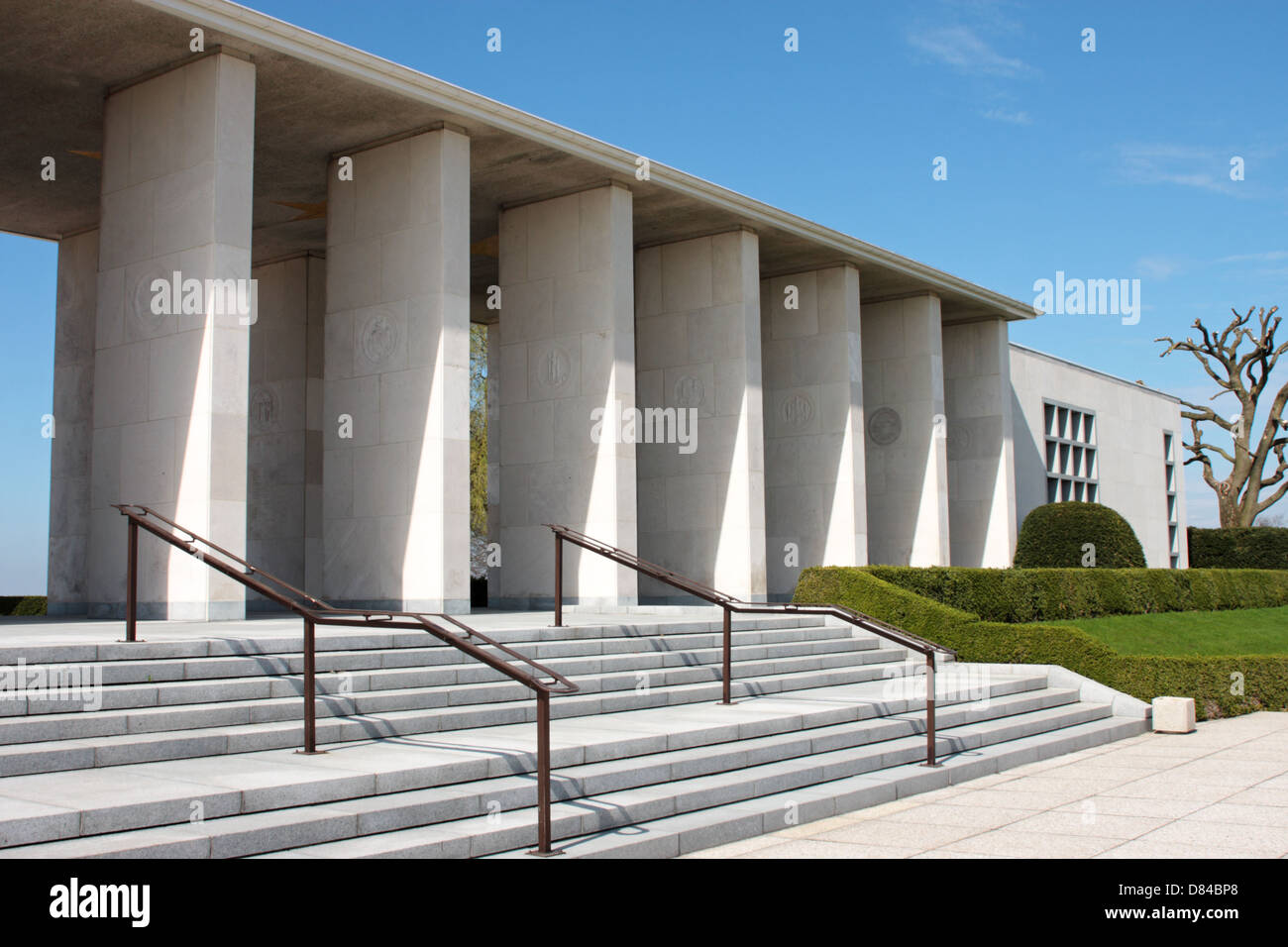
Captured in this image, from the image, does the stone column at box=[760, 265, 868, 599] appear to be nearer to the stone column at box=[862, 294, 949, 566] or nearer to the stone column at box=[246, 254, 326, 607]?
the stone column at box=[862, 294, 949, 566]

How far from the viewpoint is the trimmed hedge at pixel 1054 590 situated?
18.7 meters

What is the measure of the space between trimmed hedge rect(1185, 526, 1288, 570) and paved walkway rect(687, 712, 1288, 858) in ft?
83.5

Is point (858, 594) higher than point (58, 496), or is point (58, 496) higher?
point (58, 496)

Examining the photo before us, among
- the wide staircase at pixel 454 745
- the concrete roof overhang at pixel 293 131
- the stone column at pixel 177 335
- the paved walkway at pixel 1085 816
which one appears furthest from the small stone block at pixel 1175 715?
the concrete roof overhang at pixel 293 131

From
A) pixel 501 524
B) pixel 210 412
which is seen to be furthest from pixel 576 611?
pixel 210 412

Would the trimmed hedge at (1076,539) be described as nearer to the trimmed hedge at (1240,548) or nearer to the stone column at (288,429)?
the trimmed hedge at (1240,548)

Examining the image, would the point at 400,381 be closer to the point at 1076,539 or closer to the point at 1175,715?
the point at 1175,715

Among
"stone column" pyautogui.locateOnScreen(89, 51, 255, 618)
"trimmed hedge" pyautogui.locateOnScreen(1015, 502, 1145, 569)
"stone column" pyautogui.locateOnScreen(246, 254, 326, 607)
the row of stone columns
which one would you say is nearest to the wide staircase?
"stone column" pyautogui.locateOnScreen(89, 51, 255, 618)

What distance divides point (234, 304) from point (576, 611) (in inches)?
254

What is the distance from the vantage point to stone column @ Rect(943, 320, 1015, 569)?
27.3 metres

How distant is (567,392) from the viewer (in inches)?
735

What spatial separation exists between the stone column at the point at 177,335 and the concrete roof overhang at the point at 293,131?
2.11ft
